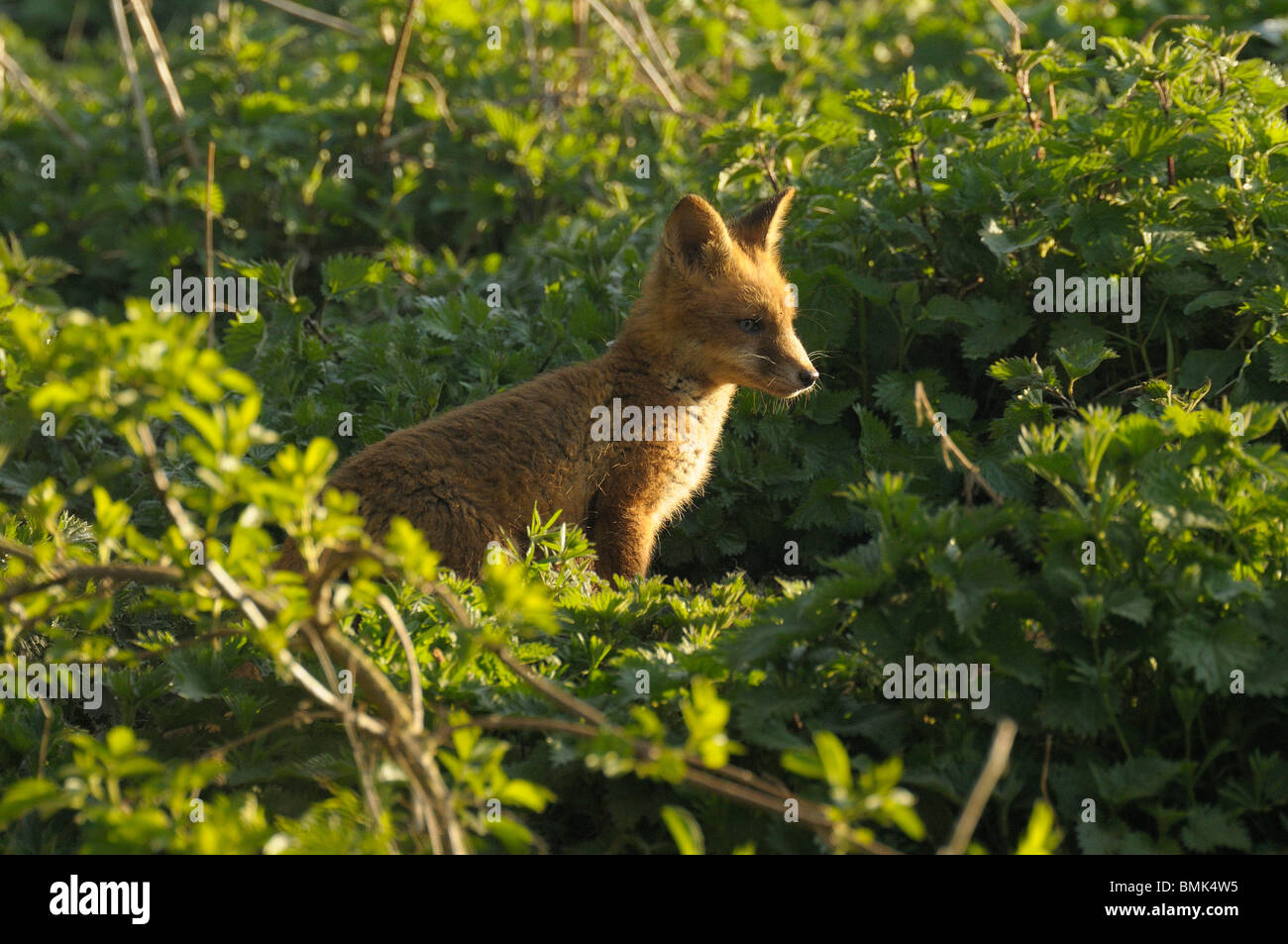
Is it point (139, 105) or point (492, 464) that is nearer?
point (492, 464)

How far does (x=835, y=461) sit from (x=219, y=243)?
197 inches

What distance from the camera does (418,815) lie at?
9.66 feet

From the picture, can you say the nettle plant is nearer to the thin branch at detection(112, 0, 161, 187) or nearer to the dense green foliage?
the dense green foliage

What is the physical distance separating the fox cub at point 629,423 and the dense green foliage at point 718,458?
29 centimetres

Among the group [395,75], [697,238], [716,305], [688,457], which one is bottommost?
[688,457]

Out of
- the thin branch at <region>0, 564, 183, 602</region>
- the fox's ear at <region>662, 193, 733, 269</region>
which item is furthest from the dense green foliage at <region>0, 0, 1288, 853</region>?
the fox's ear at <region>662, 193, 733, 269</region>

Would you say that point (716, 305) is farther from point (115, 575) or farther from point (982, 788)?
point (982, 788)

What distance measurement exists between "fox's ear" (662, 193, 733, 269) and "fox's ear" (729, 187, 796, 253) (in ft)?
0.58

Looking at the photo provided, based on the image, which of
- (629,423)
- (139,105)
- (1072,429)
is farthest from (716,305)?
(139,105)

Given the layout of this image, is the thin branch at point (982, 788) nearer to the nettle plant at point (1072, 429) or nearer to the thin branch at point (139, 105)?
the nettle plant at point (1072, 429)

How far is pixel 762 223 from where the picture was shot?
6.11 m

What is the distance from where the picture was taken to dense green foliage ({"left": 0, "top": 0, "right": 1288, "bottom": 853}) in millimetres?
3064

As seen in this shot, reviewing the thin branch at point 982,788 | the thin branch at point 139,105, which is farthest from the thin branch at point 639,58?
the thin branch at point 982,788

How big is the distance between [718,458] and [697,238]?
1.12 m
